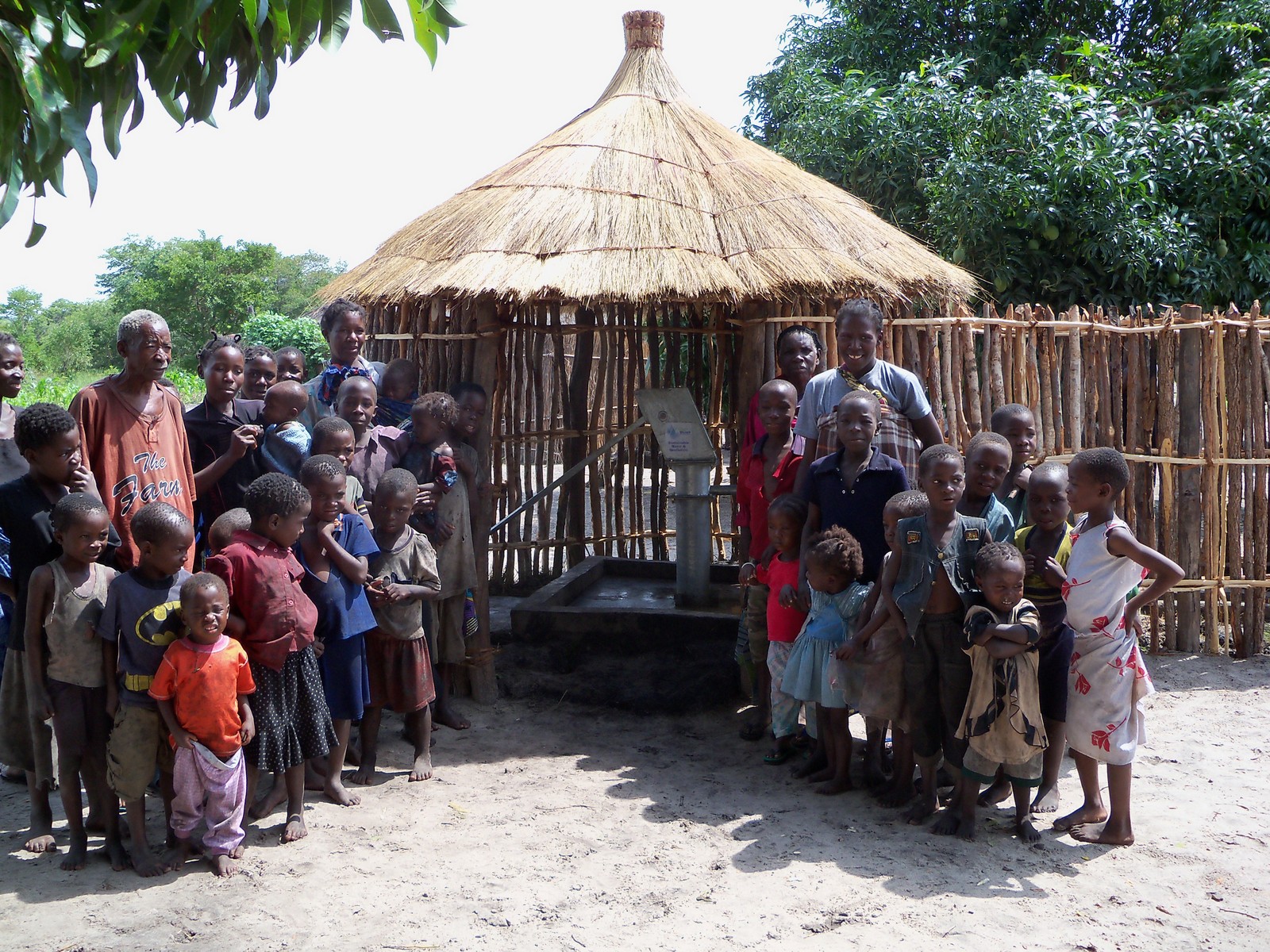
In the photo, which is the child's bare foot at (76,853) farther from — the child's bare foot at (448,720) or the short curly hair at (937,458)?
the short curly hair at (937,458)

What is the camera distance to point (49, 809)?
396 centimetres

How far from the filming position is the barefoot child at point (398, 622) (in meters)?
4.47

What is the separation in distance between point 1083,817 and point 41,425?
12.8 feet

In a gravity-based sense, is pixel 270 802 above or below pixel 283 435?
below

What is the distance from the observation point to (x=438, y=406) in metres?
4.91

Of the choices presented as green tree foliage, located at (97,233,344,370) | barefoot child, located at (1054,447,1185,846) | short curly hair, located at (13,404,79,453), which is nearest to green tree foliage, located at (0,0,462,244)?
short curly hair, located at (13,404,79,453)

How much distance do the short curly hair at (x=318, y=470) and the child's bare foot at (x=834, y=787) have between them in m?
2.28

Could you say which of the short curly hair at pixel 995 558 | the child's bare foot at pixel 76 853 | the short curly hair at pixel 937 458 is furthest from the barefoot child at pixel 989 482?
the child's bare foot at pixel 76 853

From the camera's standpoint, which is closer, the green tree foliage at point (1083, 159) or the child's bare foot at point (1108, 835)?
the child's bare foot at point (1108, 835)

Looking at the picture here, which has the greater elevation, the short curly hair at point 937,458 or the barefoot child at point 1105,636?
the short curly hair at point 937,458

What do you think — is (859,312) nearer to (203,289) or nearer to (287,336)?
(287,336)

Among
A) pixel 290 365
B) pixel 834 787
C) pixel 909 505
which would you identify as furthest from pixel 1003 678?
pixel 290 365

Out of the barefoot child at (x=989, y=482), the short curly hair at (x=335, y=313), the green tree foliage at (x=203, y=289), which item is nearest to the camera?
the barefoot child at (x=989, y=482)

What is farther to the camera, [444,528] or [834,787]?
[444,528]
